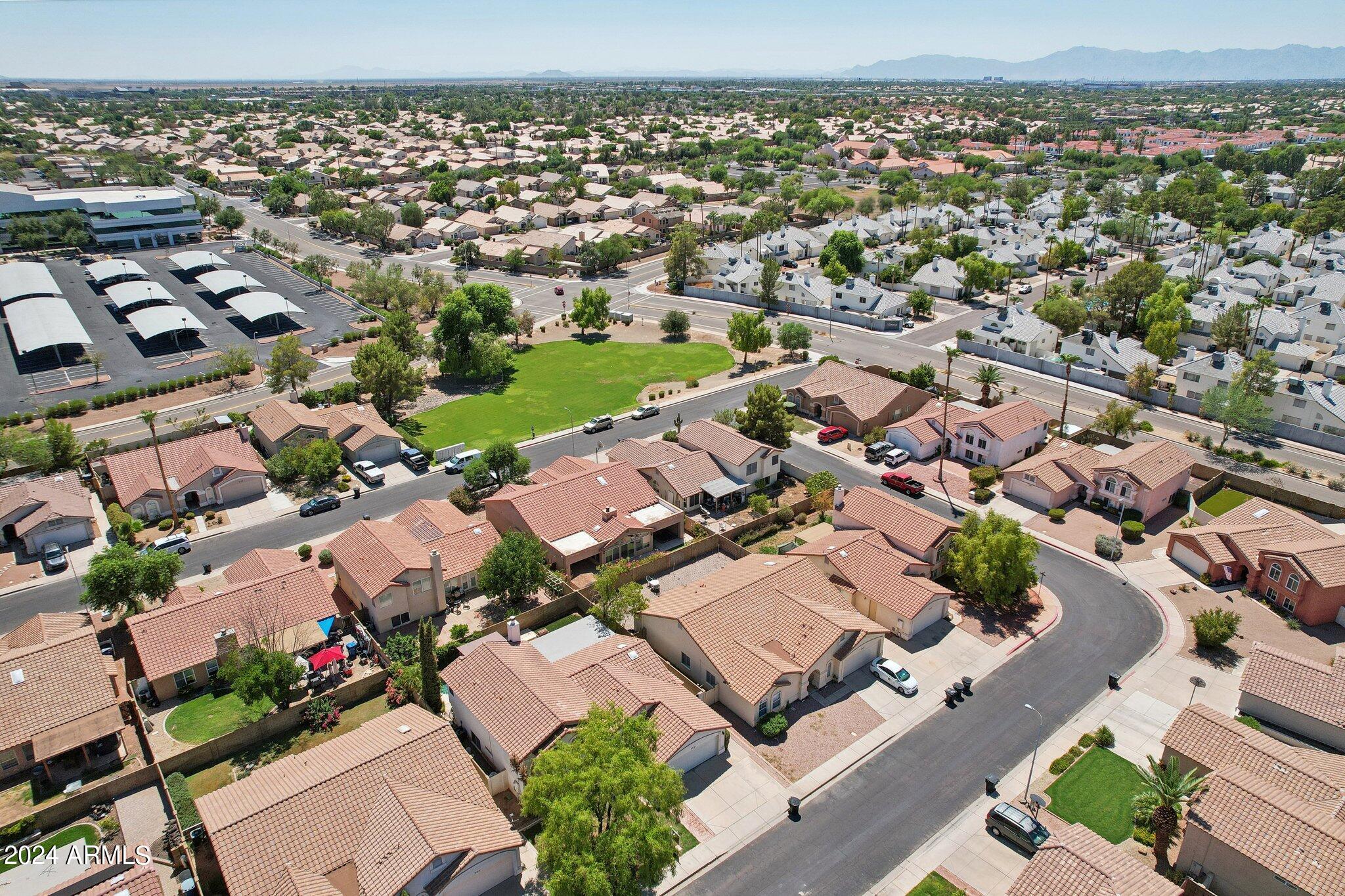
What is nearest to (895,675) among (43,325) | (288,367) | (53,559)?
(53,559)

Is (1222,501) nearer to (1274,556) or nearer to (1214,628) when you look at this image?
(1274,556)

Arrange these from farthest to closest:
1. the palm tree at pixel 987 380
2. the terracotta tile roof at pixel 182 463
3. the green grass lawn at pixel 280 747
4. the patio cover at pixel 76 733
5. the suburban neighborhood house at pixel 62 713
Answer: the palm tree at pixel 987 380, the terracotta tile roof at pixel 182 463, the green grass lawn at pixel 280 747, the suburban neighborhood house at pixel 62 713, the patio cover at pixel 76 733

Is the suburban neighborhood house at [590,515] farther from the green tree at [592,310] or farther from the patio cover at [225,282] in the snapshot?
the patio cover at [225,282]

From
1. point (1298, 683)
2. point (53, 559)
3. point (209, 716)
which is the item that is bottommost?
point (209, 716)

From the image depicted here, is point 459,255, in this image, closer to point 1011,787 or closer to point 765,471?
point 765,471

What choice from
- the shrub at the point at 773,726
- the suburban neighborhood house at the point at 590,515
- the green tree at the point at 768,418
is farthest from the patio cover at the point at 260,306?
the shrub at the point at 773,726

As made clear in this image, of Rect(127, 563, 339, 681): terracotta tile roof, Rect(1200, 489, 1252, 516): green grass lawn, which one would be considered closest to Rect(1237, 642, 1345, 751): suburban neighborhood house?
Rect(1200, 489, 1252, 516): green grass lawn

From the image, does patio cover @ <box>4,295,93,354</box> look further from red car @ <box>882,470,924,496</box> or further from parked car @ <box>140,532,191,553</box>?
red car @ <box>882,470,924,496</box>
